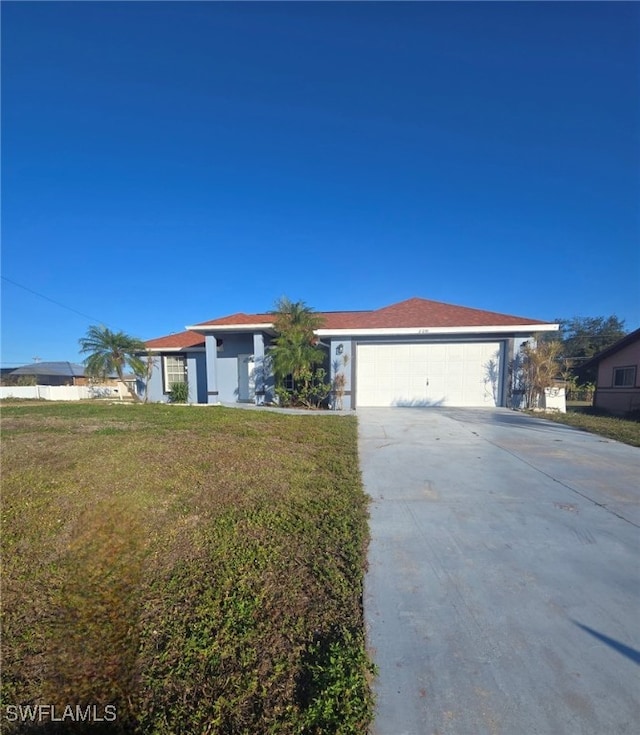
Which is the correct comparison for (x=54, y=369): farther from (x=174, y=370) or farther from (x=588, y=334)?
(x=588, y=334)

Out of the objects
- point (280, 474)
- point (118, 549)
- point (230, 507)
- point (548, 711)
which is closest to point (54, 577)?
point (118, 549)

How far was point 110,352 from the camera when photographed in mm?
15062

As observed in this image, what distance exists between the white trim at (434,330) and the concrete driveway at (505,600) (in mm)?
7447

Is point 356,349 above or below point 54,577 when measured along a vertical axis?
above

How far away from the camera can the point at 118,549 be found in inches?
109

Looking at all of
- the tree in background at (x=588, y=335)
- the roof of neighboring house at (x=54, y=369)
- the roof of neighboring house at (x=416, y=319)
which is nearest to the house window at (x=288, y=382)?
the roof of neighboring house at (x=416, y=319)

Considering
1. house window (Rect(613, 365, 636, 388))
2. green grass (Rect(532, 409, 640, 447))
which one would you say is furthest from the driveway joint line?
house window (Rect(613, 365, 636, 388))

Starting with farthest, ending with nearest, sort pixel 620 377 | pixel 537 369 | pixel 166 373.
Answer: pixel 166 373, pixel 620 377, pixel 537 369

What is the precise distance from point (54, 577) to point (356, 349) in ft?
35.4

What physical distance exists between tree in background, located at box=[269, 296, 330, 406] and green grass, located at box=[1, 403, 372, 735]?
7124 mm

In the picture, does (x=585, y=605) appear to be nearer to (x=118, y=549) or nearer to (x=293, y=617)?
(x=293, y=617)

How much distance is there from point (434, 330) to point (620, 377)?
35.0 ft

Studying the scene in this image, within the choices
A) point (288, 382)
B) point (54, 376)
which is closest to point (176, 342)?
point (288, 382)

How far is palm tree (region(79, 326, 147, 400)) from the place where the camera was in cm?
1491
